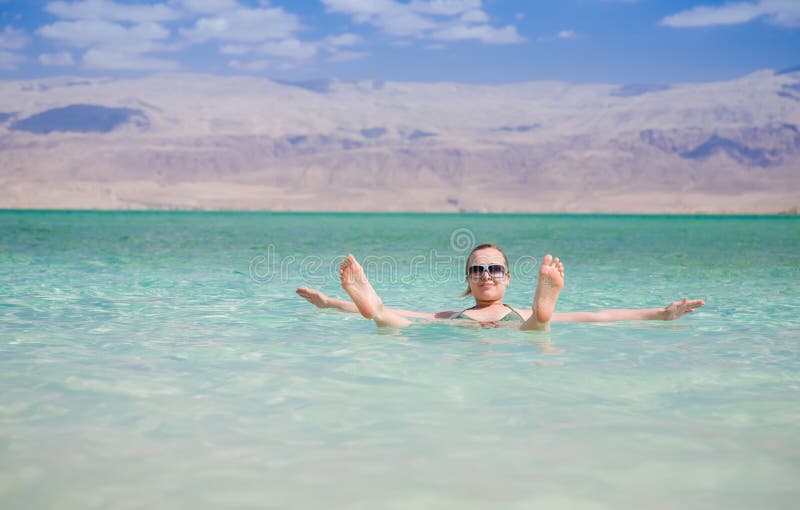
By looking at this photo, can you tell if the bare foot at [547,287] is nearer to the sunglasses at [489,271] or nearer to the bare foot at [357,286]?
the sunglasses at [489,271]

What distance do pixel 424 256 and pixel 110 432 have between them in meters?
16.4

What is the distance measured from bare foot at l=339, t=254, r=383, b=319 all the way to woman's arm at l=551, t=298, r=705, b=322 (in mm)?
1634

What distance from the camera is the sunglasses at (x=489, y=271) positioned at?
6.37 meters

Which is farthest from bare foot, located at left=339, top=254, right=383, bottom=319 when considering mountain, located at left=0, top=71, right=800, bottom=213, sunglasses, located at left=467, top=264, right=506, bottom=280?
A: mountain, located at left=0, top=71, right=800, bottom=213

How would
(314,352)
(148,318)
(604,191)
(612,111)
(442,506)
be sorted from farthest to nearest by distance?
(612,111)
(604,191)
(148,318)
(314,352)
(442,506)

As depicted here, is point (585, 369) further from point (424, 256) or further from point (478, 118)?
point (478, 118)

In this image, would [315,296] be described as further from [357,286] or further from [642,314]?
[642,314]

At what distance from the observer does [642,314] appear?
6770 mm

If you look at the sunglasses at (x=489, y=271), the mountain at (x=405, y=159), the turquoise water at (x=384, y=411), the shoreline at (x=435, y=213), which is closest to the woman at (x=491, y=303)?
the sunglasses at (x=489, y=271)

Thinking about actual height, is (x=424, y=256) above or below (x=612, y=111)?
below

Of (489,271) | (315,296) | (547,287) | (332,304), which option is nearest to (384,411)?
(547,287)

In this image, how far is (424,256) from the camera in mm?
20156

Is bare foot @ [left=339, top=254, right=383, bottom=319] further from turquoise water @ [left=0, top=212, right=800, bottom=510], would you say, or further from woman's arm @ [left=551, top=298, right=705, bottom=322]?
woman's arm @ [left=551, top=298, right=705, bottom=322]

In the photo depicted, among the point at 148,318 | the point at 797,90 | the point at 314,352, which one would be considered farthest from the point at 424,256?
the point at 797,90
